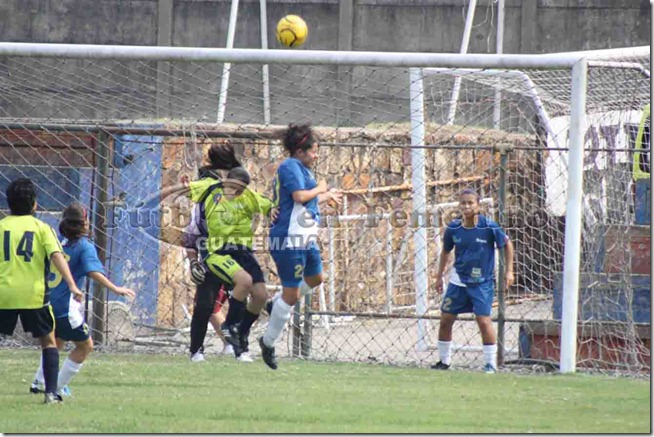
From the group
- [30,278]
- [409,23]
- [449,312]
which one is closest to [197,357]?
[449,312]

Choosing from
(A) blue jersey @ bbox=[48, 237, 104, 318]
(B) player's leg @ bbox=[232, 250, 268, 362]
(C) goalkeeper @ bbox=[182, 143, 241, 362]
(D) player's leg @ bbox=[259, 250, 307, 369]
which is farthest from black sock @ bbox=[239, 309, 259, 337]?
(A) blue jersey @ bbox=[48, 237, 104, 318]

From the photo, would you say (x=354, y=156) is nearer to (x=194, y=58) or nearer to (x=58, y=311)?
(x=194, y=58)

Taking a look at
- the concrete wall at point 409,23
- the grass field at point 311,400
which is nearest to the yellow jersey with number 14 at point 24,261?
the grass field at point 311,400

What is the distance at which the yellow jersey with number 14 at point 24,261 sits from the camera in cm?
802

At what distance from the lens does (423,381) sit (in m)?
9.96

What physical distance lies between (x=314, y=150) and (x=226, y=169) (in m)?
1.57

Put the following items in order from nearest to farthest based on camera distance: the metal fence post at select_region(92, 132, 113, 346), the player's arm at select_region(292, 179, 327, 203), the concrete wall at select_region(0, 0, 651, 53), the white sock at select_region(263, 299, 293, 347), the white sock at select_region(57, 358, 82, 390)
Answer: the white sock at select_region(57, 358, 82, 390) < the player's arm at select_region(292, 179, 327, 203) < the white sock at select_region(263, 299, 293, 347) < the metal fence post at select_region(92, 132, 113, 346) < the concrete wall at select_region(0, 0, 651, 53)

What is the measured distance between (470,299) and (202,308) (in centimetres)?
246

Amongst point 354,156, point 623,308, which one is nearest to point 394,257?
point 354,156

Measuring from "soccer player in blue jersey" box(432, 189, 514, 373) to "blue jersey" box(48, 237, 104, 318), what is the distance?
3764 mm

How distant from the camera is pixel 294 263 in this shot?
9.43 meters

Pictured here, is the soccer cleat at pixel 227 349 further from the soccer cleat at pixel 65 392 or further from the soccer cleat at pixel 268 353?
the soccer cleat at pixel 65 392

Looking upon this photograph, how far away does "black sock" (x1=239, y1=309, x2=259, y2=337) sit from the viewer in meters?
10.8

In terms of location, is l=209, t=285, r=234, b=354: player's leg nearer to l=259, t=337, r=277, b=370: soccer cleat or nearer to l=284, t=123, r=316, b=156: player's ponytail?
l=259, t=337, r=277, b=370: soccer cleat
